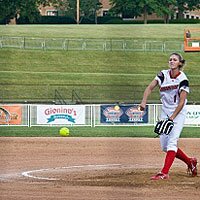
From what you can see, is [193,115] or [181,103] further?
[193,115]

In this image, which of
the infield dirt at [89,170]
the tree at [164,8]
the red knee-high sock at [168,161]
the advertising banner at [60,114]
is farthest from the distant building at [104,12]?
the red knee-high sock at [168,161]

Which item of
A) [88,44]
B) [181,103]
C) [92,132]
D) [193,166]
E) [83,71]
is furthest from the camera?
[88,44]

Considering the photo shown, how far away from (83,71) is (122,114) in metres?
→ 20.9

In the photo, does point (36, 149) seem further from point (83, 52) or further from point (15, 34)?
point (15, 34)

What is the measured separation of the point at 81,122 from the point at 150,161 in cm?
1083

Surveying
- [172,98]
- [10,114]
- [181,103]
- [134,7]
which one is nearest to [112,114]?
[10,114]

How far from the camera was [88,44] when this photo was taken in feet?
172

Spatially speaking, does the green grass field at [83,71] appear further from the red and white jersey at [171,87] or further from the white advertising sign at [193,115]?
the red and white jersey at [171,87]

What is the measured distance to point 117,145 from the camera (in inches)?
720

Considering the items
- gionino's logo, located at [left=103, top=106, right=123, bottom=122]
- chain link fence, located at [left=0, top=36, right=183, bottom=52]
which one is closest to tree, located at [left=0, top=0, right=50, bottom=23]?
chain link fence, located at [left=0, top=36, right=183, bottom=52]

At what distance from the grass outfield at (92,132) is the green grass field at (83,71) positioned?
10383mm

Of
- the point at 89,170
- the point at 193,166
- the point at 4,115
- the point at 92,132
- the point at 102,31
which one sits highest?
the point at 102,31

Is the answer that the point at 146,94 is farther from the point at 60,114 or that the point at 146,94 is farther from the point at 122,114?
the point at 122,114

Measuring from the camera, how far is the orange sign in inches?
963
